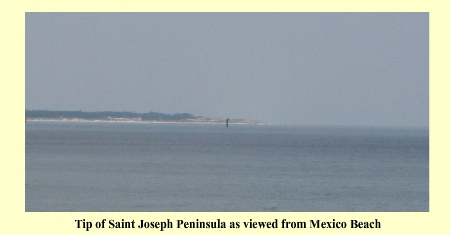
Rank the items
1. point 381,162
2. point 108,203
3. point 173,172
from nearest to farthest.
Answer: point 108,203, point 173,172, point 381,162

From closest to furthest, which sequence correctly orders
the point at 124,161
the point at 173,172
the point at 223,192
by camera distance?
the point at 223,192 → the point at 173,172 → the point at 124,161

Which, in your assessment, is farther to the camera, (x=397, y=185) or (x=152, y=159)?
(x=152, y=159)

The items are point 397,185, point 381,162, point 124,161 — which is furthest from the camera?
point 381,162

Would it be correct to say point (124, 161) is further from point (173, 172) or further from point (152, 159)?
point (173, 172)
